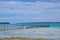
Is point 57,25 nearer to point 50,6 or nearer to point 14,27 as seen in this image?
point 50,6

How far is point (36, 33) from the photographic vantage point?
3039mm

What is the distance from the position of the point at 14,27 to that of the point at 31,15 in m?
0.19

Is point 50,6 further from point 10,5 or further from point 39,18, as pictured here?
point 10,5

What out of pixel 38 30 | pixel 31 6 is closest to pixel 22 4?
pixel 31 6

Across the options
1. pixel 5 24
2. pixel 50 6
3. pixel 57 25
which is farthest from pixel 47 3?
pixel 5 24

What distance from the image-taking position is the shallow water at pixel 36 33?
3027mm

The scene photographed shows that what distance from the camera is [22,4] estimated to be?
3037mm

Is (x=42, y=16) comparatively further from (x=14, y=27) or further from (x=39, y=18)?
(x=14, y=27)

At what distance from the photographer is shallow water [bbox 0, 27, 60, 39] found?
9.93 ft

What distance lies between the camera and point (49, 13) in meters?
3.04

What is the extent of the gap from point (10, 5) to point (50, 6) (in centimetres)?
37

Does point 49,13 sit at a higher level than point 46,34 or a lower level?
higher

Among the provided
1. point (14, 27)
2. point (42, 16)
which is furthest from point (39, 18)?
point (14, 27)

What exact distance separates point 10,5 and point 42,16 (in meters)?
0.31
